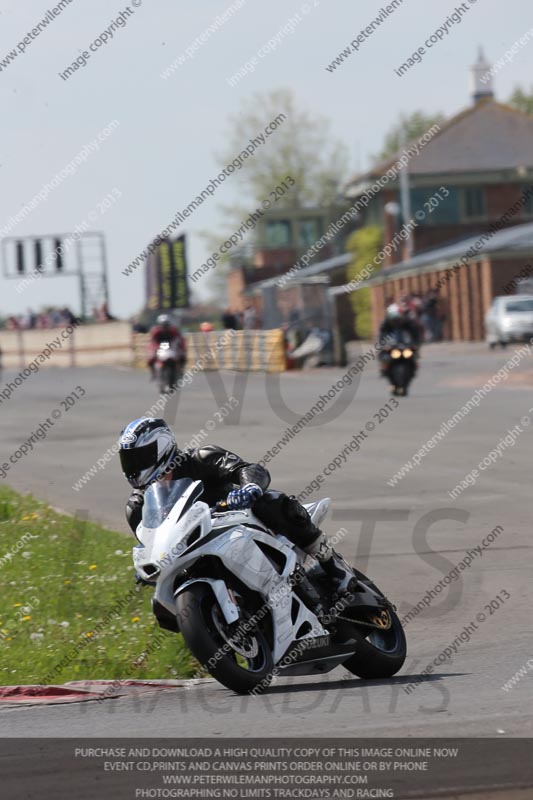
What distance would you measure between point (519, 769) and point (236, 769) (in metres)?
1.03

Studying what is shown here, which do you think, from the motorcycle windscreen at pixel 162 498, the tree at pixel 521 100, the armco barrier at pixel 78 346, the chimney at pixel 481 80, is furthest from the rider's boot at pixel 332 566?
the tree at pixel 521 100

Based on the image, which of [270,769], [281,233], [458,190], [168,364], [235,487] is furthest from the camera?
[281,233]

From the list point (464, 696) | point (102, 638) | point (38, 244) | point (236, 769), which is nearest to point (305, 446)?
point (102, 638)

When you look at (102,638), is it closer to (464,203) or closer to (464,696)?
(464,696)

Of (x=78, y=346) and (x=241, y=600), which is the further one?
(x=78, y=346)

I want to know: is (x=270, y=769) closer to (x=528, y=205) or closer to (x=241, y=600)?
(x=241, y=600)

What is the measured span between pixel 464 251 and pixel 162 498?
171 ft

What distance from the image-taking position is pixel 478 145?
235ft

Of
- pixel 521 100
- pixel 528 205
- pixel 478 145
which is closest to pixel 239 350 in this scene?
pixel 528 205

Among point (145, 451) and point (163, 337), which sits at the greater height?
point (145, 451)

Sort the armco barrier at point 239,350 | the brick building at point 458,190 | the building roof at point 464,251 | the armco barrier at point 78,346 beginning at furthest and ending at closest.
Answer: the brick building at point 458,190
the armco barrier at point 78,346
the building roof at point 464,251
the armco barrier at point 239,350

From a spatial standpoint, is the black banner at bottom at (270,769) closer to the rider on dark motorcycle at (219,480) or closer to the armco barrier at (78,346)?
the rider on dark motorcycle at (219,480)

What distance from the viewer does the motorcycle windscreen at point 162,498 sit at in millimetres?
7309

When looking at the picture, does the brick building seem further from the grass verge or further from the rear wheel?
the rear wheel
